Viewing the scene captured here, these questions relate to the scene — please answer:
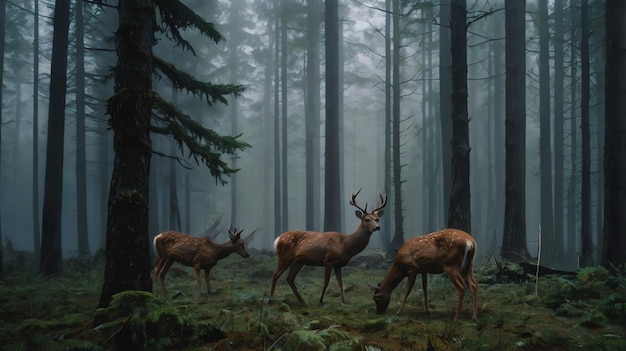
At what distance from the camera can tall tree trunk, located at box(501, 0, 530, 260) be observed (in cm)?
1100

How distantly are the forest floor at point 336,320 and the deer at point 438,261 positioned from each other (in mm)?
437

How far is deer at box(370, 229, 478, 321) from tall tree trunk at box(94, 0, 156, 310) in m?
3.80

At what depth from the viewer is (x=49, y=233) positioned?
1185cm

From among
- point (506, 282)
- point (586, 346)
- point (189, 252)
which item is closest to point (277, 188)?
point (189, 252)

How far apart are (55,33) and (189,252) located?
8.58 meters

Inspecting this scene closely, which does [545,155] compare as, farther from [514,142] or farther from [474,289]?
[474,289]

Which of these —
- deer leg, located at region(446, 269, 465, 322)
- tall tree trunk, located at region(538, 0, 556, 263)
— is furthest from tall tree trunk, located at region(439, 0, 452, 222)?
deer leg, located at region(446, 269, 465, 322)

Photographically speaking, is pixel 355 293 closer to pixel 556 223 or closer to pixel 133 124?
pixel 133 124

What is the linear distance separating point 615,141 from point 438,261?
6014mm

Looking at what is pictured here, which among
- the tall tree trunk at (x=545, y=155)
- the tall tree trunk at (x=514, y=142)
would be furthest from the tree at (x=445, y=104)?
the tall tree trunk at (x=545, y=155)

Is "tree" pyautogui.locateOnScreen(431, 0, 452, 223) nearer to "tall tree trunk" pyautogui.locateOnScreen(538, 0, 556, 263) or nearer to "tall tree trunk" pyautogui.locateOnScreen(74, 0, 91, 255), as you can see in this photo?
"tall tree trunk" pyautogui.locateOnScreen(538, 0, 556, 263)

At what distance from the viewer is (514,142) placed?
11.5m

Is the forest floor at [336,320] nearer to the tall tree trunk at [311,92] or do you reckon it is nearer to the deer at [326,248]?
the deer at [326,248]

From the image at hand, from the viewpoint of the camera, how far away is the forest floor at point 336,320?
4.55 meters
